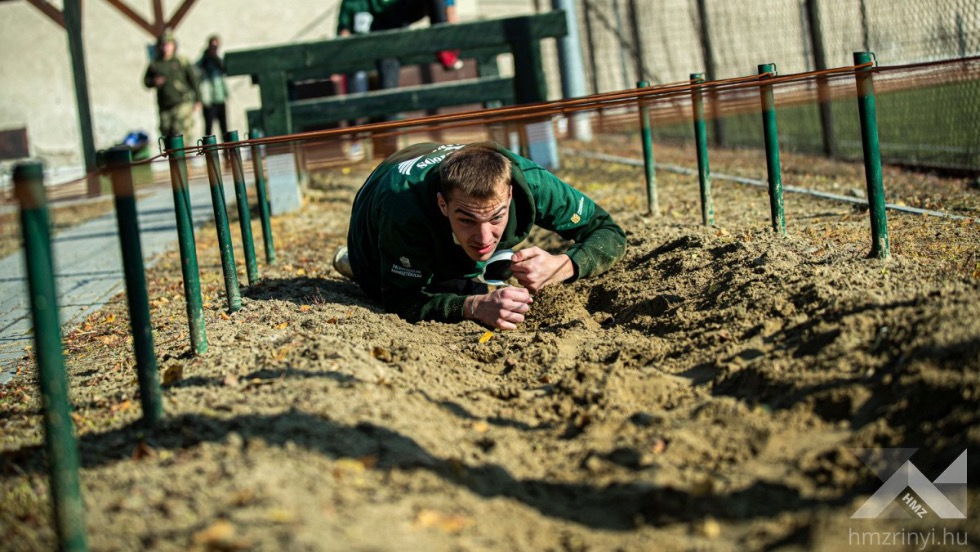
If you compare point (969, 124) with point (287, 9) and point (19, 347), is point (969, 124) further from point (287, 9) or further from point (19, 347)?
point (287, 9)

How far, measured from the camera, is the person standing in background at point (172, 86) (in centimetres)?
1362

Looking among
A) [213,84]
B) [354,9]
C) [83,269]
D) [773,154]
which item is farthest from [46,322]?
[213,84]

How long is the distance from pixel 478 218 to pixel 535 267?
17.6 inches

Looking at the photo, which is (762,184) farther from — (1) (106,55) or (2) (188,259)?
(1) (106,55)

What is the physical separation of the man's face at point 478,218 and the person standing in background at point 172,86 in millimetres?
10436

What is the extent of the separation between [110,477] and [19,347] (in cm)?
294

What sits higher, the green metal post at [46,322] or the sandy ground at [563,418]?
the green metal post at [46,322]

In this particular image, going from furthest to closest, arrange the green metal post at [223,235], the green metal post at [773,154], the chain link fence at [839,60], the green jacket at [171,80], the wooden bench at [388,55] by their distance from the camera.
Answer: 1. the green jacket at [171,80]
2. the wooden bench at [388,55]
3. the chain link fence at [839,60]
4. the green metal post at [773,154]
5. the green metal post at [223,235]

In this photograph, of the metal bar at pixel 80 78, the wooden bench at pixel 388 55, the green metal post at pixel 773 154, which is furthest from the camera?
the metal bar at pixel 80 78

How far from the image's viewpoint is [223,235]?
4.99 metres

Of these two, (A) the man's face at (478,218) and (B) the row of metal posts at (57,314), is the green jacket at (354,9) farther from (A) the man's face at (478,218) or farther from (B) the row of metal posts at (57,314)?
(A) the man's face at (478,218)

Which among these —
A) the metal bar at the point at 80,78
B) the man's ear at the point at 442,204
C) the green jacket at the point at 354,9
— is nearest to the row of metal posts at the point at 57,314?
the man's ear at the point at 442,204

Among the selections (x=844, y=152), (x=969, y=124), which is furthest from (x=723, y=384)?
(x=844, y=152)

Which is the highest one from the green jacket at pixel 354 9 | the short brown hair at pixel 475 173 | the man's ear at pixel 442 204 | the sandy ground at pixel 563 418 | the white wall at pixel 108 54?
the white wall at pixel 108 54
